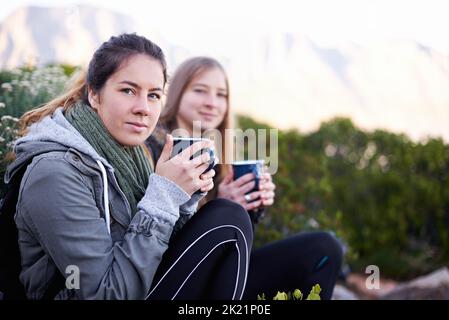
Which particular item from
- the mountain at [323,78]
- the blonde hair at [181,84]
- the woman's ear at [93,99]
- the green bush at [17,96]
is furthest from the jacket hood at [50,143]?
the mountain at [323,78]

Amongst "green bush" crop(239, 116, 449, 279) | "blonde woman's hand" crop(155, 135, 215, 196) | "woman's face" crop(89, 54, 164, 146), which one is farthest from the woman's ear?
"green bush" crop(239, 116, 449, 279)

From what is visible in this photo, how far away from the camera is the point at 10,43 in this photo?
7082 mm

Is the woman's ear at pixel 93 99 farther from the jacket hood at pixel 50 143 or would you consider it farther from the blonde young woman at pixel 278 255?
the blonde young woman at pixel 278 255

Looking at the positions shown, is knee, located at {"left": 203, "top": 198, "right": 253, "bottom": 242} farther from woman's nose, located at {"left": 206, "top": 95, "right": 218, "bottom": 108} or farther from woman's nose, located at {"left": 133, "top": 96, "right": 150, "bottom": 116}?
woman's nose, located at {"left": 206, "top": 95, "right": 218, "bottom": 108}

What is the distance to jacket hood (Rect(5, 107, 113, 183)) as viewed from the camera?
1845mm

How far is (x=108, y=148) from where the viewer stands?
198cm

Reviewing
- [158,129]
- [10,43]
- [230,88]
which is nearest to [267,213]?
[230,88]

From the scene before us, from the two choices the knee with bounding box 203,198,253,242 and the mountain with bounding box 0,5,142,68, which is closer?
the knee with bounding box 203,198,253,242

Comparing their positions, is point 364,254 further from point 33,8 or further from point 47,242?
point 33,8

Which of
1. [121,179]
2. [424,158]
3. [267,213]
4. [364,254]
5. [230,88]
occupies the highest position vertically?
[230,88]

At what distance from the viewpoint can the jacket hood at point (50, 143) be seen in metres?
1.84

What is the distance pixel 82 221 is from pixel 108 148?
345mm

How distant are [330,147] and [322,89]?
9396 mm

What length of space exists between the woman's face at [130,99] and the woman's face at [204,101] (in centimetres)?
122
